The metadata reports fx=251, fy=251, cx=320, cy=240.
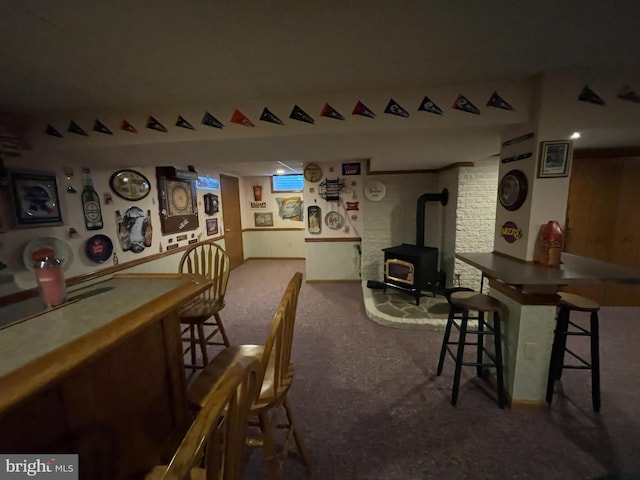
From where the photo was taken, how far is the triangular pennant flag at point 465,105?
1.63 m

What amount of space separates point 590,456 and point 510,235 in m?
1.27

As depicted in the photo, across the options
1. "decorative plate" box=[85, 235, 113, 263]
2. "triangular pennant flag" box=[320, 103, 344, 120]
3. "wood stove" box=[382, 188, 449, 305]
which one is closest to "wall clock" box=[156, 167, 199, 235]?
"decorative plate" box=[85, 235, 113, 263]

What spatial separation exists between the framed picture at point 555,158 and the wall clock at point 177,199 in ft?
12.8

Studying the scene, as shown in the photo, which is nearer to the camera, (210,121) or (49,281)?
(49,281)

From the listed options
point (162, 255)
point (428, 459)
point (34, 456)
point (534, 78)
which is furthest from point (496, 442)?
point (162, 255)

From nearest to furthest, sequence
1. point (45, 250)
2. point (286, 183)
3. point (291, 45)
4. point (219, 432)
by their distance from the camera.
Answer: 1. point (219, 432)
2. point (291, 45)
3. point (45, 250)
4. point (286, 183)

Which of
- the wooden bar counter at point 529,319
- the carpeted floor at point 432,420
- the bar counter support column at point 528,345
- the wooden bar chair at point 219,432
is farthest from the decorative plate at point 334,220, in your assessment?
the wooden bar chair at point 219,432

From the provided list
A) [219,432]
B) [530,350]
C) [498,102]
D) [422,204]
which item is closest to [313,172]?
[422,204]

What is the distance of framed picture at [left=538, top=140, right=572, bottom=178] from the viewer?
1.51 meters

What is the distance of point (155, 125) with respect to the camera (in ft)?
6.29

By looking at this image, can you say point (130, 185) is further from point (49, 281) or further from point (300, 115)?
point (300, 115)

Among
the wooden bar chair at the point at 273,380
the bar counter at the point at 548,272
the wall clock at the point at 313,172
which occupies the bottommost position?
the wooden bar chair at the point at 273,380

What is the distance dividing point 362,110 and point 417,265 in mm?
2062

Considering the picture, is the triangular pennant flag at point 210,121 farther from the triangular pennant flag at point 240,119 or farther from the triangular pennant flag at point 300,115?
the triangular pennant flag at point 300,115
